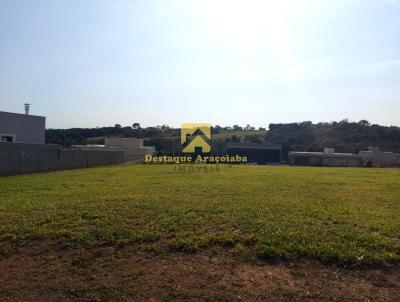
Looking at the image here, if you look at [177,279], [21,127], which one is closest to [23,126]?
[21,127]

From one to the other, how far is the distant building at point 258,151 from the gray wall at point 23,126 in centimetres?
4960

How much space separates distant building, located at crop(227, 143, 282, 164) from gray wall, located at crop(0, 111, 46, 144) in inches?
1953

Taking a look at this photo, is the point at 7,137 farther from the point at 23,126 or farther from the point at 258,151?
the point at 258,151

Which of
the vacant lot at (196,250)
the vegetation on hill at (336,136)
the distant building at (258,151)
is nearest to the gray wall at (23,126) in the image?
the vacant lot at (196,250)

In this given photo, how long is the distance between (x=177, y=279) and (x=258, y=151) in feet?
238

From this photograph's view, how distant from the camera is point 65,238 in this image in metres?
6.03

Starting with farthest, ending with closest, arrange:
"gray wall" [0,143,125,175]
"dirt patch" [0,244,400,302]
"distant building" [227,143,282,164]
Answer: "distant building" [227,143,282,164], "gray wall" [0,143,125,175], "dirt patch" [0,244,400,302]

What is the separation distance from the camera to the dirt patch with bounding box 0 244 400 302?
13.8ft

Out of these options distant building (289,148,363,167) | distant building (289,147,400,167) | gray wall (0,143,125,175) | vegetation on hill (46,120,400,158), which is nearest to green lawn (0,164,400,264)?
gray wall (0,143,125,175)

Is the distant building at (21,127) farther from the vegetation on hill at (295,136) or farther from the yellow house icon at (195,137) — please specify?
the vegetation on hill at (295,136)

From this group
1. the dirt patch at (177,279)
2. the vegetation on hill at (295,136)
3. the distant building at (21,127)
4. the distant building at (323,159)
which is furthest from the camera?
the vegetation on hill at (295,136)

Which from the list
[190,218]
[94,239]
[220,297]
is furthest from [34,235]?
[220,297]

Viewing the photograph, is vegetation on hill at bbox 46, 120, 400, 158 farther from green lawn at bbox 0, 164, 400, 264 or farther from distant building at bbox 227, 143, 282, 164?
green lawn at bbox 0, 164, 400, 264

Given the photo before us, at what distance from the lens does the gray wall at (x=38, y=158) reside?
742 inches
